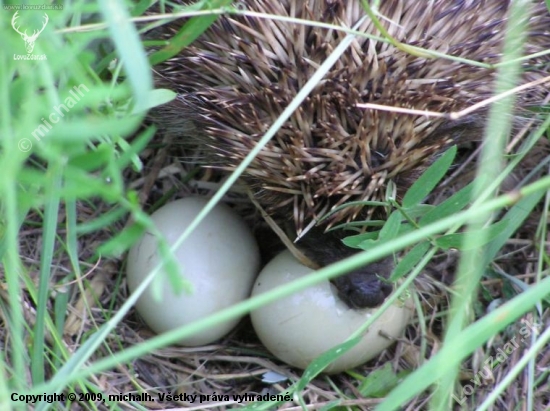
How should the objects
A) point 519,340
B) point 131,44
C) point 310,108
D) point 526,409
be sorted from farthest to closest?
1. point 519,340
2. point 526,409
3. point 310,108
4. point 131,44

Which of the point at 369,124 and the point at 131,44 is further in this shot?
the point at 369,124

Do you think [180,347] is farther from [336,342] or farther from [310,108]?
[310,108]

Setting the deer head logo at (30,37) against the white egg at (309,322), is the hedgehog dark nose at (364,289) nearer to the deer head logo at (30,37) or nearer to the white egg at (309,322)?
the white egg at (309,322)

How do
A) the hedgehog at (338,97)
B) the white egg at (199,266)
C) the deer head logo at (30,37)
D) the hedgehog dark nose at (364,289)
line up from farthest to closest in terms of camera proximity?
the white egg at (199,266)
the hedgehog dark nose at (364,289)
the hedgehog at (338,97)
the deer head logo at (30,37)

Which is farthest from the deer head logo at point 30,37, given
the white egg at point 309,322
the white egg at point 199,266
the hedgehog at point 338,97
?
the white egg at point 309,322

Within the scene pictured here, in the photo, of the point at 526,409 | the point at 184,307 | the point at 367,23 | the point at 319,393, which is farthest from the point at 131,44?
the point at 526,409

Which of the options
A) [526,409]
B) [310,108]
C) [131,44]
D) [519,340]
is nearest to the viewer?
[131,44]

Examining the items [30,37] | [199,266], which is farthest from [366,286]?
[30,37]
